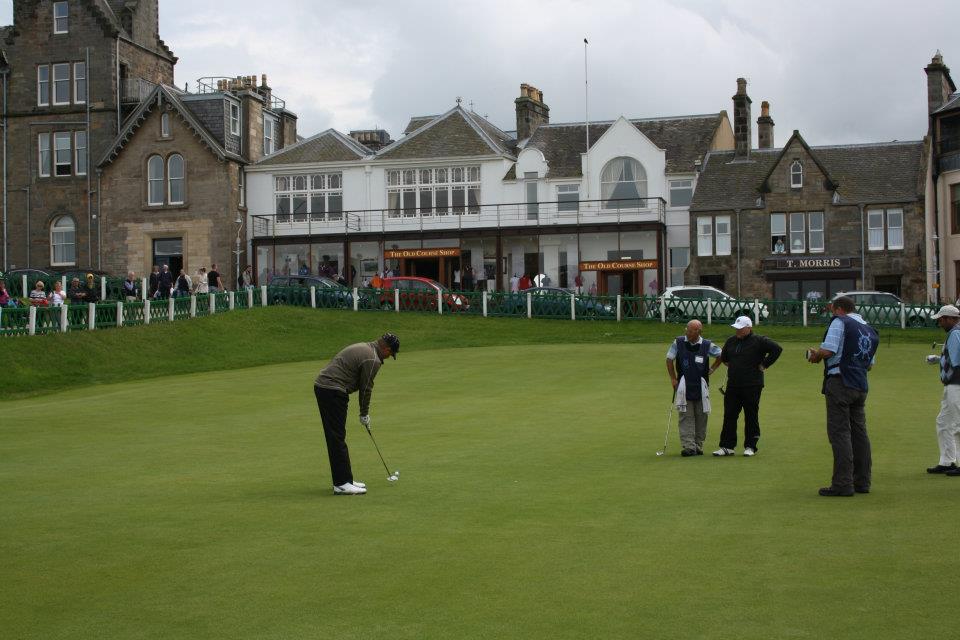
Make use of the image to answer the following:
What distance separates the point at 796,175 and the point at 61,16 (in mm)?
37302


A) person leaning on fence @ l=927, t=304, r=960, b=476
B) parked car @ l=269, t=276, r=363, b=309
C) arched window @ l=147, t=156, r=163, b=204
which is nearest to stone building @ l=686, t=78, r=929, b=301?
parked car @ l=269, t=276, r=363, b=309

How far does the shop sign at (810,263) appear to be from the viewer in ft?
173

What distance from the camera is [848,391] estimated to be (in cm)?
1231

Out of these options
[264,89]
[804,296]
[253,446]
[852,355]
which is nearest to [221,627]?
[852,355]

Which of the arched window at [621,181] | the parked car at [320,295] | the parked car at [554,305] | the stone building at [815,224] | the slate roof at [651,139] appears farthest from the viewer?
the slate roof at [651,139]

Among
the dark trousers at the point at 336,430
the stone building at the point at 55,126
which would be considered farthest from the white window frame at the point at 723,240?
the dark trousers at the point at 336,430

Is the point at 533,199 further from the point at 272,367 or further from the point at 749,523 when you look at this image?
the point at 749,523

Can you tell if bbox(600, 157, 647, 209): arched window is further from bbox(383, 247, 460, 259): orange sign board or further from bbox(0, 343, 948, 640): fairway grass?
bbox(0, 343, 948, 640): fairway grass

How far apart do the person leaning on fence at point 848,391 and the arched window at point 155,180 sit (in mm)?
50901

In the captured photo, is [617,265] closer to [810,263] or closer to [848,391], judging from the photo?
[810,263]

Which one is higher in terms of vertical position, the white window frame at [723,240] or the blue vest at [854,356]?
the white window frame at [723,240]

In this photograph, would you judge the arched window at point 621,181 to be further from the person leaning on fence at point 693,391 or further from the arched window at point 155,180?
the person leaning on fence at point 693,391

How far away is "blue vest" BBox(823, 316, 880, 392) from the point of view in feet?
40.5

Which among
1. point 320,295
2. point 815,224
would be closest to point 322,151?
point 320,295
